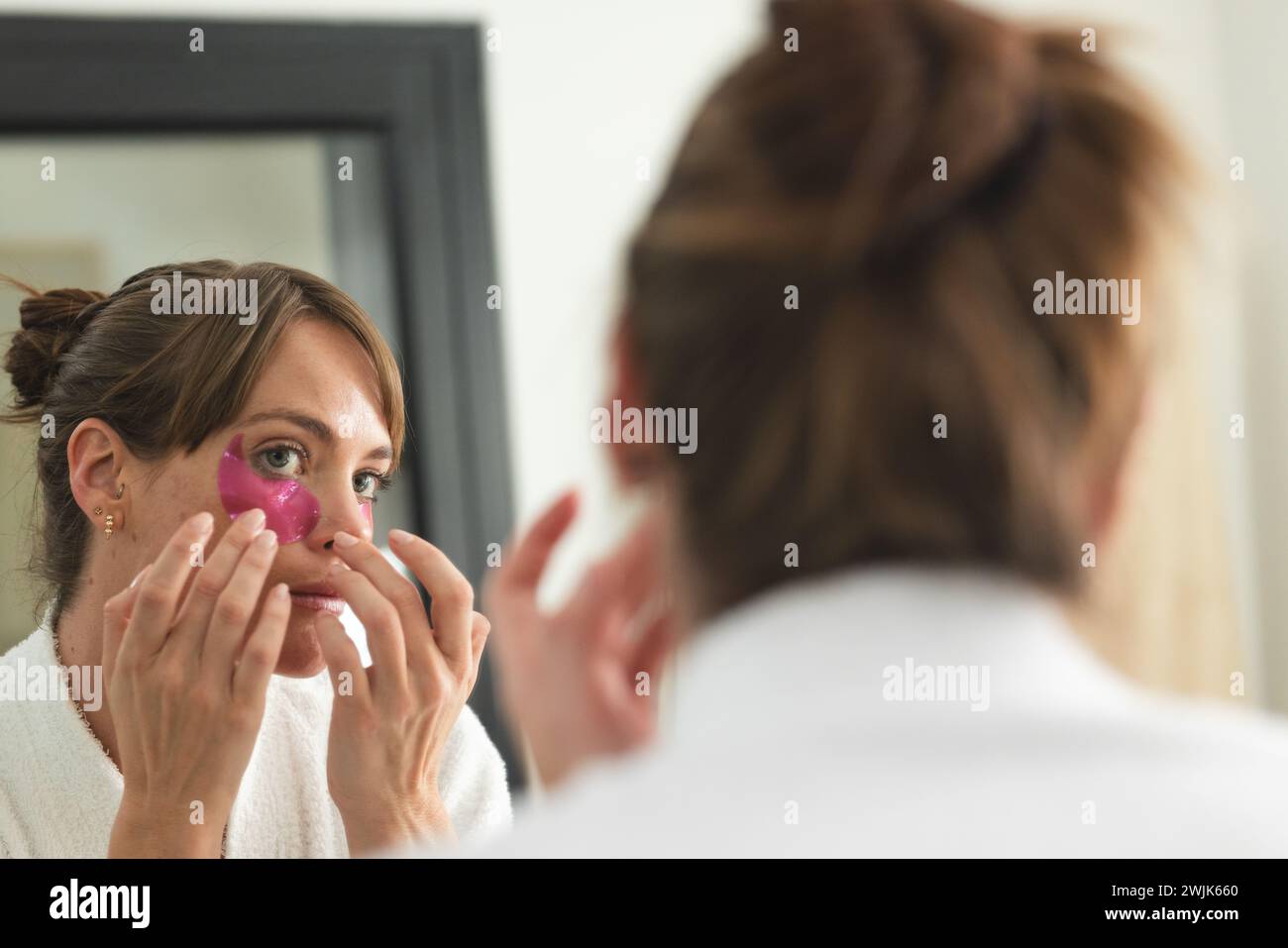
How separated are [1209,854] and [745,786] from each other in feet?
Answer: 0.40

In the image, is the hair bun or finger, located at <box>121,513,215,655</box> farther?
the hair bun

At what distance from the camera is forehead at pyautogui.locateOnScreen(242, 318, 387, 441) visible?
826 millimetres

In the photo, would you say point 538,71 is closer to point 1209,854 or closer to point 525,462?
point 525,462

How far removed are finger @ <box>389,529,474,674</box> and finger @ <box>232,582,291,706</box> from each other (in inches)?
3.3

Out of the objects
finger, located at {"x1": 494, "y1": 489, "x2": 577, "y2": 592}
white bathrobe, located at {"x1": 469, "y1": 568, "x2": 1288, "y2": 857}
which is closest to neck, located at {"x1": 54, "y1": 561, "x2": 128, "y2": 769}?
finger, located at {"x1": 494, "y1": 489, "x2": 577, "y2": 592}

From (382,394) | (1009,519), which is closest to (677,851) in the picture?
(1009,519)

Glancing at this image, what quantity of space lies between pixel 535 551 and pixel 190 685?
350mm

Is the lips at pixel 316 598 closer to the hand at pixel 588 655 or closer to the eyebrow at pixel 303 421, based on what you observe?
the eyebrow at pixel 303 421

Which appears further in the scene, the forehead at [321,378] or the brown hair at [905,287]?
the forehead at [321,378]

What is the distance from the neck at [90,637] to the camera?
0.84 metres

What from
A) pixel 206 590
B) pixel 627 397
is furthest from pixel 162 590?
pixel 627 397

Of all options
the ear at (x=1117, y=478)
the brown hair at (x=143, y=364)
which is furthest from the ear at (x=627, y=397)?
the brown hair at (x=143, y=364)

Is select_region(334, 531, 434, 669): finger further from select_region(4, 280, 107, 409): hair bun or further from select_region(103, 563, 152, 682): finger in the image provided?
select_region(4, 280, 107, 409): hair bun
